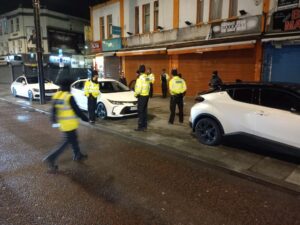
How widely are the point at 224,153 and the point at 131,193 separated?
2.73m

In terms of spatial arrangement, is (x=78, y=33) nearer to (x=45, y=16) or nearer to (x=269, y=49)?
(x=45, y=16)

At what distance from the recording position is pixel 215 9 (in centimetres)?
1418

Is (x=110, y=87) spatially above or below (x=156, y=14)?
below

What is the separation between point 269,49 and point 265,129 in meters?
8.15

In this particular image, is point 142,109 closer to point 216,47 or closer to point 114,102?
point 114,102

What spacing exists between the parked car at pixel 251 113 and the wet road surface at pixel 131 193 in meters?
1.22

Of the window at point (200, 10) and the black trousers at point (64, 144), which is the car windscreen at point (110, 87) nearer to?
the black trousers at point (64, 144)

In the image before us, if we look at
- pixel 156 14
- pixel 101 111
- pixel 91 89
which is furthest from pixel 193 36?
pixel 91 89

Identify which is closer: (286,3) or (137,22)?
(286,3)

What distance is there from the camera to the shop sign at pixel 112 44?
795 inches

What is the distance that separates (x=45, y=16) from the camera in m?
37.4

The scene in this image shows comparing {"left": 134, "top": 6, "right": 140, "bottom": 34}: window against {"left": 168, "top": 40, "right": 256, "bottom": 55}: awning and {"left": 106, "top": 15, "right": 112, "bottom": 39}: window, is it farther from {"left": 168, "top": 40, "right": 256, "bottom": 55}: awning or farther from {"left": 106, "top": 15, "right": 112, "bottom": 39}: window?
{"left": 168, "top": 40, "right": 256, "bottom": 55}: awning

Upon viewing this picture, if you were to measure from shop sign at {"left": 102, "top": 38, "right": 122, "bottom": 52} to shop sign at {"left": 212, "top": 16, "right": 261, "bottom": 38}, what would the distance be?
28.2 feet

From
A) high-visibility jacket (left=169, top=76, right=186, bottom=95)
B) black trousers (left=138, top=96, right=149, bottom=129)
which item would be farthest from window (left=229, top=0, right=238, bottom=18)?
black trousers (left=138, top=96, right=149, bottom=129)
